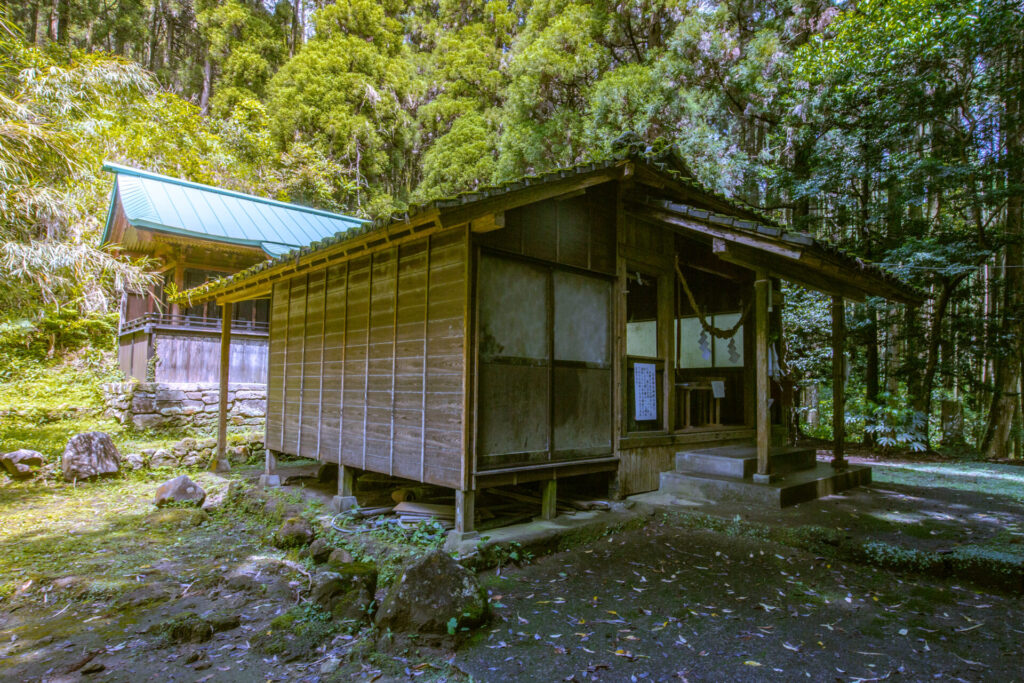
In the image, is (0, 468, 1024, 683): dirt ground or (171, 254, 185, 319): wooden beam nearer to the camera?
(0, 468, 1024, 683): dirt ground

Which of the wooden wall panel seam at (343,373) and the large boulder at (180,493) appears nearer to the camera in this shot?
the wooden wall panel seam at (343,373)

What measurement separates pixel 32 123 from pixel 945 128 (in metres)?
17.3

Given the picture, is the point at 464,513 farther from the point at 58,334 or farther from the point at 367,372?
the point at 58,334

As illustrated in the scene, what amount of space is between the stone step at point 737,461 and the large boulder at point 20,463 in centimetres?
1068

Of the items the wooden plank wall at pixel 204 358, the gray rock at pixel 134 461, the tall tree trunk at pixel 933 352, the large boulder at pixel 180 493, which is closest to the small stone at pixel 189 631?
the large boulder at pixel 180 493

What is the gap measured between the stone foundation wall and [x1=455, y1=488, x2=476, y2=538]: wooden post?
337 inches

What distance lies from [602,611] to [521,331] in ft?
9.09

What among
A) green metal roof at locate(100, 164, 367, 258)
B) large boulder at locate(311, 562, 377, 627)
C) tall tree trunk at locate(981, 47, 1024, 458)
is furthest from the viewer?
green metal roof at locate(100, 164, 367, 258)

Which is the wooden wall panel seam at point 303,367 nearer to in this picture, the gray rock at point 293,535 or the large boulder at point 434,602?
the gray rock at point 293,535

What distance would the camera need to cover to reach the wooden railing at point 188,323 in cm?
1211

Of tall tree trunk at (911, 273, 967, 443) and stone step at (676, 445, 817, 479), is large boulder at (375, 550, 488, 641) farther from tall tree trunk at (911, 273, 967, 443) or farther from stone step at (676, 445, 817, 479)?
tall tree trunk at (911, 273, 967, 443)

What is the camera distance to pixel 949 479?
842 centimetres

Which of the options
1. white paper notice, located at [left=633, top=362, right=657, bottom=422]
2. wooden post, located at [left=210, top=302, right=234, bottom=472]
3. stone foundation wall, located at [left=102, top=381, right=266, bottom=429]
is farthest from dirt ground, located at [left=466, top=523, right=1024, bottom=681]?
stone foundation wall, located at [left=102, top=381, right=266, bottom=429]

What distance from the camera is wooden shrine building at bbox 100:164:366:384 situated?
11.6m
